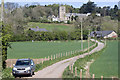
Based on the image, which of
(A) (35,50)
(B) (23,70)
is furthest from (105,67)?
(A) (35,50)

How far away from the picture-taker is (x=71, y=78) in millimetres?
16312

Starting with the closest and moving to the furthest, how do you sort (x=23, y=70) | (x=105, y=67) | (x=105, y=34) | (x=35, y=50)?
(x=23, y=70) < (x=105, y=67) < (x=35, y=50) < (x=105, y=34)

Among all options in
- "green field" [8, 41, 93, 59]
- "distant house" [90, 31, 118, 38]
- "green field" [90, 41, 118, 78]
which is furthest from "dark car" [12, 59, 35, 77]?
"distant house" [90, 31, 118, 38]

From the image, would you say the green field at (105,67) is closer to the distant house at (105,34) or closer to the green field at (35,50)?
the green field at (35,50)

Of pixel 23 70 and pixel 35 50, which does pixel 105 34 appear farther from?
pixel 23 70

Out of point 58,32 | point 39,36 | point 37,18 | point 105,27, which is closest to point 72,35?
point 58,32

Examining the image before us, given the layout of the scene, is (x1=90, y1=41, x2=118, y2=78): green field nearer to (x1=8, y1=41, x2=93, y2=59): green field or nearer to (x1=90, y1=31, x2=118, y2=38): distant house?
(x1=8, y1=41, x2=93, y2=59): green field

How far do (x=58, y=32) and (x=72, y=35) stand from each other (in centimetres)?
465

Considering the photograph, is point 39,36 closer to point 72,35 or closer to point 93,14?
point 72,35

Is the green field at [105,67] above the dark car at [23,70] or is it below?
below

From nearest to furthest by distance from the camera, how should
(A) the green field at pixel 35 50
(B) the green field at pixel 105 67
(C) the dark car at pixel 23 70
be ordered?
(C) the dark car at pixel 23 70 → (B) the green field at pixel 105 67 → (A) the green field at pixel 35 50

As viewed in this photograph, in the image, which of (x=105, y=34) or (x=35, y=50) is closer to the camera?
(x=35, y=50)

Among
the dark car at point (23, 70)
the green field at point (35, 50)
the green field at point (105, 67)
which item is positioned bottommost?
the green field at point (35, 50)

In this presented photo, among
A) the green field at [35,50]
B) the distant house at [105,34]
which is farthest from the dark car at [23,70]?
the distant house at [105,34]
